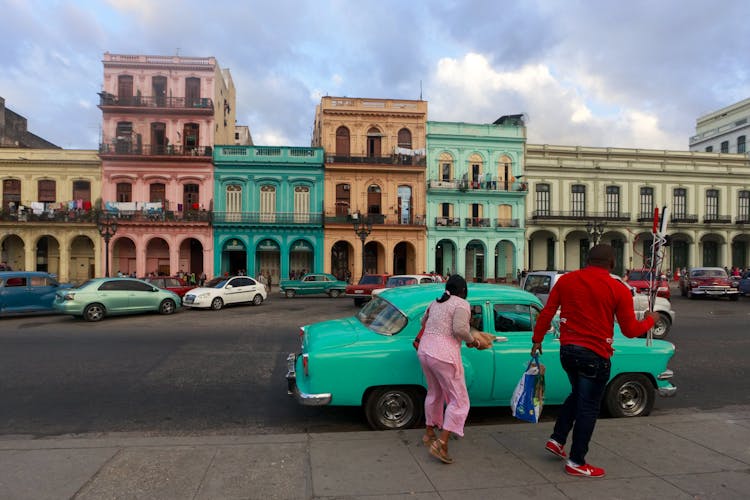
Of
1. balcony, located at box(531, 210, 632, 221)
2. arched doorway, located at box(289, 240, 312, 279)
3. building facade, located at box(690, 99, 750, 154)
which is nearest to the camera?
arched doorway, located at box(289, 240, 312, 279)

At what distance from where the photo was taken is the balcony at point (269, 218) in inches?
1310

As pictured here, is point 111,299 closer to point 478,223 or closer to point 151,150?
point 151,150

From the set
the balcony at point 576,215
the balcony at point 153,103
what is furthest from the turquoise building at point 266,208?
the balcony at point 576,215

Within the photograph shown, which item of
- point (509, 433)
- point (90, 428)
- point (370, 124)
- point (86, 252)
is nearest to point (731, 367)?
point (509, 433)

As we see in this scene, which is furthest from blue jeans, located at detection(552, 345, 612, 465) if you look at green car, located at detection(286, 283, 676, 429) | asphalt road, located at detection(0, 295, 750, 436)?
asphalt road, located at detection(0, 295, 750, 436)

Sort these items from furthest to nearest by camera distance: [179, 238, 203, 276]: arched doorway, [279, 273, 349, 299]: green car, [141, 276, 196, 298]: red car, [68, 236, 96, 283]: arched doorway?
[179, 238, 203, 276]: arched doorway
[68, 236, 96, 283]: arched doorway
[279, 273, 349, 299]: green car
[141, 276, 196, 298]: red car

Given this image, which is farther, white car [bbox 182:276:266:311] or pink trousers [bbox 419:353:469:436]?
white car [bbox 182:276:266:311]

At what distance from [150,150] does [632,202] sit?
36.5m

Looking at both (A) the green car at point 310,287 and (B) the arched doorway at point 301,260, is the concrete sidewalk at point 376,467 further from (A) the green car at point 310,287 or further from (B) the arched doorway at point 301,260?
(B) the arched doorway at point 301,260

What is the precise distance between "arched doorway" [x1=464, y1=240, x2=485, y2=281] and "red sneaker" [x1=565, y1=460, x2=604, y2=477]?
3419cm

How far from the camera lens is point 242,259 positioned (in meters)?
34.6

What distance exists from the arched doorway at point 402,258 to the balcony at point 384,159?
5.99 metres

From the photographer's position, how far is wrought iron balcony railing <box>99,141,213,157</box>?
1278 inches

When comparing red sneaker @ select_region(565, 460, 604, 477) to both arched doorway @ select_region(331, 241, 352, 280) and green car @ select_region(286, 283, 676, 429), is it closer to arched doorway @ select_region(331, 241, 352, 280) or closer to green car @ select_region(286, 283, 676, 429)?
green car @ select_region(286, 283, 676, 429)
